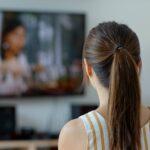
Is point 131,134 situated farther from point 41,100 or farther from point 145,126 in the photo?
point 41,100

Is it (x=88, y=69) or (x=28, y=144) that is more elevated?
(x=88, y=69)

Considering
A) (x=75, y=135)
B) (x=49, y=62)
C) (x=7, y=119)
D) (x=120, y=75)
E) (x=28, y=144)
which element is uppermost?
(x=120, y=75)

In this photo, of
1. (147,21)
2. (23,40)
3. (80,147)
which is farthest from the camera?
(147,21)

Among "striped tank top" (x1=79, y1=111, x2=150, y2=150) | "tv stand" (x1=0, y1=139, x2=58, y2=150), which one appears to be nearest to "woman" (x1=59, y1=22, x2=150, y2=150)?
"striped tank top" (x1=79, y1=111, x2=150, y2=150)

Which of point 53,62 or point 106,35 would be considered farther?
point 53,62

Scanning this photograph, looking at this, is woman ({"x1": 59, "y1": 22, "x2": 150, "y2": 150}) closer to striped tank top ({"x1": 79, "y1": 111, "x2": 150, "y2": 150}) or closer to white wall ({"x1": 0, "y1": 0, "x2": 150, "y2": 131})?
striped tank top ({"x1": 79, "y1": 111, "x2": 150, "y2": 150})

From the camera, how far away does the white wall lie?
3.16m

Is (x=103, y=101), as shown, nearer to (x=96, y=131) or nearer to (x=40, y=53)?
(x=96, y=131)

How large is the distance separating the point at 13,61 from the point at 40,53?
0.25m

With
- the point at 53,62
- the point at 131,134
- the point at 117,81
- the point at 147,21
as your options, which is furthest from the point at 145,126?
the point at 147,21

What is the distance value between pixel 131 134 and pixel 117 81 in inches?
6.0

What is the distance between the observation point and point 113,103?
0.96 m

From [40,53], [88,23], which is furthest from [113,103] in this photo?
[88,23]

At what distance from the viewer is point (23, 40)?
3.08 m
